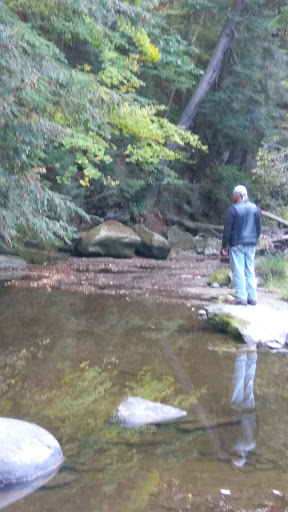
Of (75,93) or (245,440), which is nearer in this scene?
(245,440)

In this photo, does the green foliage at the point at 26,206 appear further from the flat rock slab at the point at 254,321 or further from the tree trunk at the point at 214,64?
the tree trunk at the point at 214,64

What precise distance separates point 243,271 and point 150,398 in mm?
4206

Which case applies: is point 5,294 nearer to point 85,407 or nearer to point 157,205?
point 85,407

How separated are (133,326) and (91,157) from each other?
8.19m

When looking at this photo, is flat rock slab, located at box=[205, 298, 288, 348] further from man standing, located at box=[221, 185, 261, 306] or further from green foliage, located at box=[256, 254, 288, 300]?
green foliage, located at box=[256, 254, 288, 300]

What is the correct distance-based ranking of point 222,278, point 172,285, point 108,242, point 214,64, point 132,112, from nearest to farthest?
point 222,278 → point 172,285 → point 132,112 → point 108,242 → point 214,64

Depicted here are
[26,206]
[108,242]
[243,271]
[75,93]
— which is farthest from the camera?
[108,242]

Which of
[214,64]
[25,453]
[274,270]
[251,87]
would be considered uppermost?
[214,64]

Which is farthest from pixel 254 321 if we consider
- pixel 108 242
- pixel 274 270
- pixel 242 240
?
pixel 108 242

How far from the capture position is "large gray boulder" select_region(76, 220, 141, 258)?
17.3 meters

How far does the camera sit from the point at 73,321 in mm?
9477

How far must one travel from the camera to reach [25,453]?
14.2 ft

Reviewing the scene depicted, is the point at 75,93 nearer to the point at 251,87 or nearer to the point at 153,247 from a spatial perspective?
the point at 153,247

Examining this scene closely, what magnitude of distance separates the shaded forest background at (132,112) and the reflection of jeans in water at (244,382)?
156 inches
